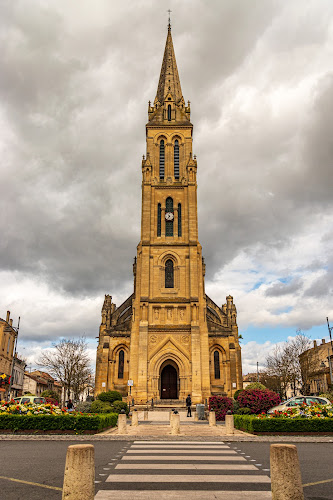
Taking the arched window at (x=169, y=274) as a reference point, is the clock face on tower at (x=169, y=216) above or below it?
above

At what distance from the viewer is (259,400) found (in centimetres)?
2322

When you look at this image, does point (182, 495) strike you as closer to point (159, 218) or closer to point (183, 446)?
point (183, 446)

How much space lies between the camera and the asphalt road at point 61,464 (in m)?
6.92

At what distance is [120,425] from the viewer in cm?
1645

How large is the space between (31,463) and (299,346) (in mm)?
51616

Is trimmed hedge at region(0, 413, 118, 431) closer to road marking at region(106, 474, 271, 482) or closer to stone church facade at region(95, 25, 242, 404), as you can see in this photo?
road marking at region(106, 474, 271, 482)

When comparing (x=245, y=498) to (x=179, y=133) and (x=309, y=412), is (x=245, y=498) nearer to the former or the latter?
(x=309, y=412)

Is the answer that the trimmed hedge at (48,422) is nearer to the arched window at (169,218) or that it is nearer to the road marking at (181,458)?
the road marking at (181,458)

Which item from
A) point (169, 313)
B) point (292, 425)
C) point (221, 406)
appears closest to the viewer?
point (292, 425)

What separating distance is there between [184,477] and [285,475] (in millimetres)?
3269

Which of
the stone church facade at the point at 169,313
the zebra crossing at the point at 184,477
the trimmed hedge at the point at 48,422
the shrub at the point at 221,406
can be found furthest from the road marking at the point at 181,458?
the stone church facade at the point at 169,313

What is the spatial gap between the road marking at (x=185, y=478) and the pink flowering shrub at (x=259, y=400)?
15.9m

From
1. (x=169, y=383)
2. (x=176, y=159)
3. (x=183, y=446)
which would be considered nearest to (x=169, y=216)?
(x=176, y=159)

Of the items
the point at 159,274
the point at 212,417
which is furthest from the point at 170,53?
the point at 212,417
